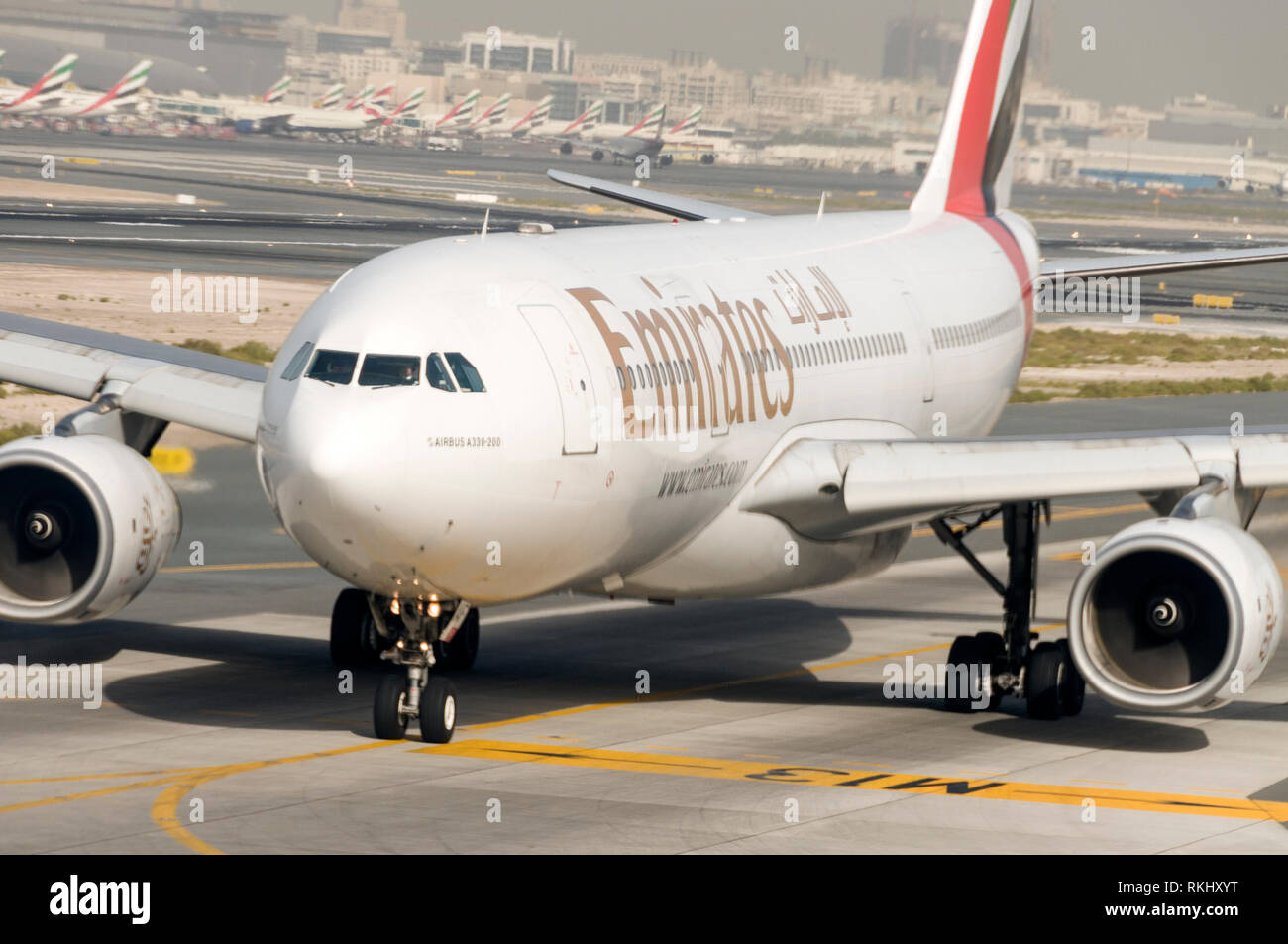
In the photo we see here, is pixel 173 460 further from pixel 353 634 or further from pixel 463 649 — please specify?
pixel 463 649

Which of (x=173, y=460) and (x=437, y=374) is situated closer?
(x=437, y=374)

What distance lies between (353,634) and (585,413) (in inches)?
260

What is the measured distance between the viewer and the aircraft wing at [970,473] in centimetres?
2156

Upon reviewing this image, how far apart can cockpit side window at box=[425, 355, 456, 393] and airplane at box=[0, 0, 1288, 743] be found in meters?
0.02

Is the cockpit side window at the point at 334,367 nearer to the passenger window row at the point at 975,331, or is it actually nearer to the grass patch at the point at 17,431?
the passenger window row at the point at 975,331

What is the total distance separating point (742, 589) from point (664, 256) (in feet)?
13.2

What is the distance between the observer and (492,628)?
28125mm

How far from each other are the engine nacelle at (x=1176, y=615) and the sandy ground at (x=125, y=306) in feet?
107

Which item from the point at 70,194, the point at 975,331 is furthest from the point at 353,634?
the point at 70,194

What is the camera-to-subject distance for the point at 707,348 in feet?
73.1

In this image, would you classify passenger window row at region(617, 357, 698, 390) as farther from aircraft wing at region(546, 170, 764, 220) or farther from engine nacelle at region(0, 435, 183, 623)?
aircraft wing at region(546, 170, 764, 220)

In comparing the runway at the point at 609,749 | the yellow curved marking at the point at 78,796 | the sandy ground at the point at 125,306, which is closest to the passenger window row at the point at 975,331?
the runway at the point at 609,749
